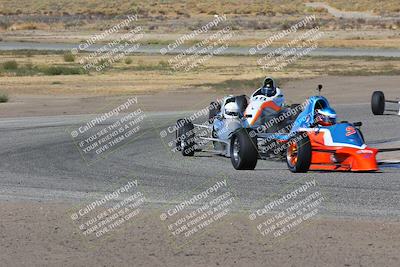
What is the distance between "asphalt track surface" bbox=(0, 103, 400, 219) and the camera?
49.8 ft

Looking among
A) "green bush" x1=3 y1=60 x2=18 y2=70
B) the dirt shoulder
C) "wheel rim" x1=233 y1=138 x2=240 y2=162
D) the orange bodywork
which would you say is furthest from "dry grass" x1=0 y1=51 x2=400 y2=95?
the dirt shoulder

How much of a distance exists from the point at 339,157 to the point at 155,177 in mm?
3341

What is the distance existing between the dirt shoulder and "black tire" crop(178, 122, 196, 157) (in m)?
7.50

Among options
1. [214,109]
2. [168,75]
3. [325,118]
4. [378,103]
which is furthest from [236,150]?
[168,75]

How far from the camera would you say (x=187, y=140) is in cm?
2122

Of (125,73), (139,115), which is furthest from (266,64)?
(139,115)

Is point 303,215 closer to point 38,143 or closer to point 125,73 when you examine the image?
point 38,143

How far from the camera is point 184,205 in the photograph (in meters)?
14.7

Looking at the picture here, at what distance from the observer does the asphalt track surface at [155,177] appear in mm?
15172

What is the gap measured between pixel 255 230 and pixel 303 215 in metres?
1.12

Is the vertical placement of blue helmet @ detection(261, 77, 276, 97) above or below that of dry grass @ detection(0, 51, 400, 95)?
above

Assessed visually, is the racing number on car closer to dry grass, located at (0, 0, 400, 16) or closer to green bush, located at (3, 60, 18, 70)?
green bush, located at (3, 60, 18, 70)

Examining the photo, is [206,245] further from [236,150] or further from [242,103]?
[242,103]

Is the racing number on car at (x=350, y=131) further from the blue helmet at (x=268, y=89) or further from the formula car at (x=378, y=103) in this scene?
the formula car at (x=378, y=103)
